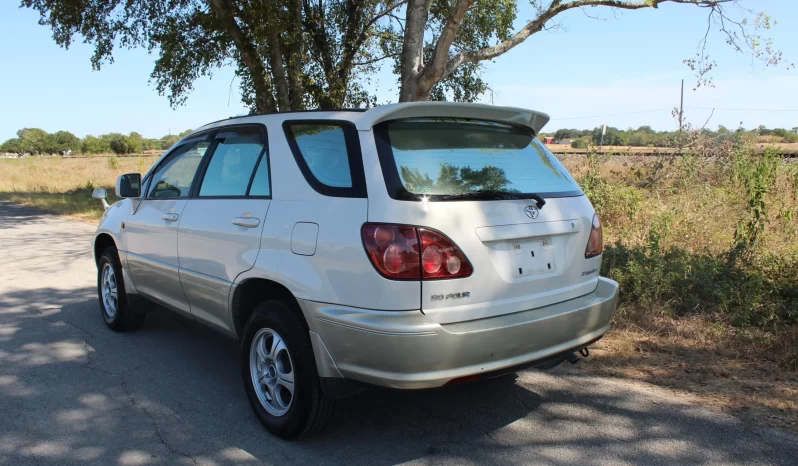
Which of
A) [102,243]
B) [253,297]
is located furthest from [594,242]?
[102,243]

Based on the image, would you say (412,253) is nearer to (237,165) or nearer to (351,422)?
(351,422)

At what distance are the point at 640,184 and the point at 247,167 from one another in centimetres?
906

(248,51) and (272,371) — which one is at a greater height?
(248,51)

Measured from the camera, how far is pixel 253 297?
3.65m

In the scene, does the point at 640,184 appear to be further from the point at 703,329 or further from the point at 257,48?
the point at 257,48

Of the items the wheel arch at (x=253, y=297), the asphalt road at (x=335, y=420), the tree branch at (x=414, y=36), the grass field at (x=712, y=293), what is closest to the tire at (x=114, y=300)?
the asphalt road at (x=335, y=420)

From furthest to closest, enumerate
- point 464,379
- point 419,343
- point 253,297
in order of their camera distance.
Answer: point 253,297 < point 464,379 < point 419,343

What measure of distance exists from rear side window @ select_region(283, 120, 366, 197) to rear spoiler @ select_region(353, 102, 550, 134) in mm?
111

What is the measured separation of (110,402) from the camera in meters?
3.90

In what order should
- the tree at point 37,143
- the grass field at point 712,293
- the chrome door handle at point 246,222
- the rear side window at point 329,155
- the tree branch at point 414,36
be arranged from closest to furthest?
the rear side window at point 329,155 → the chrome door handle at point 246,222 → the grass field at point 712,293 → the tree branch at point 414,36 → the tree at point 37,143

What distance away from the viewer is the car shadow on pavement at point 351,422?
125 inches

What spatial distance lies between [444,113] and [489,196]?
1.91ft

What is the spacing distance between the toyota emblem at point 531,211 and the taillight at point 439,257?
522mm

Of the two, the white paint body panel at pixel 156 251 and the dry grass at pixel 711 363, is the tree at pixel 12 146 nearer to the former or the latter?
the white paint body panel at pixel 156 251
